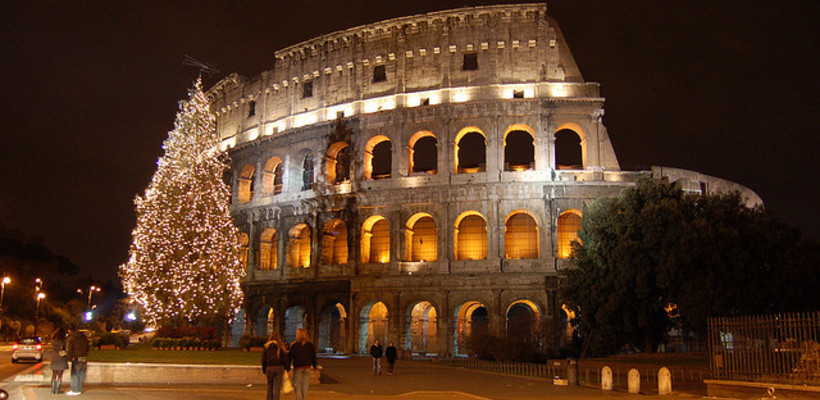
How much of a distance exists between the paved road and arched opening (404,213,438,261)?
13.5 m

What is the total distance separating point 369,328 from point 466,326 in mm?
4843

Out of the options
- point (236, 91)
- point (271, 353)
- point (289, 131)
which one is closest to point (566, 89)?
point (289, 131)

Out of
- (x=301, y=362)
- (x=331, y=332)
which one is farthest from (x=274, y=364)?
(x=331, y=332)

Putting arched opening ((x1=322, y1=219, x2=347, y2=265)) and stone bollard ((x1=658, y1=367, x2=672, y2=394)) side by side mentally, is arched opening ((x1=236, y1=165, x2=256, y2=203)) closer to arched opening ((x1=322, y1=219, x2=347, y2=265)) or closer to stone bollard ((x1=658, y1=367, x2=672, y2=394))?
arched opening ((x1=322, y1=219, x2=347, y2=265))

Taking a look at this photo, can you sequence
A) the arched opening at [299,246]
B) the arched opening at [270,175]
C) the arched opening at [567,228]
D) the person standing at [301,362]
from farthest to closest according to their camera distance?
the arched opening at [270,175]
the arched opening at [299,246]
the arched opening at [567,228]
the person standing at [301,362]

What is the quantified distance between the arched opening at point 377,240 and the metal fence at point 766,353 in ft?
65.5

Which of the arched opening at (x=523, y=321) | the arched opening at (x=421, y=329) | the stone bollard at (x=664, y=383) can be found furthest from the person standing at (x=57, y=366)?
the arched opening at (x=421, y=329)

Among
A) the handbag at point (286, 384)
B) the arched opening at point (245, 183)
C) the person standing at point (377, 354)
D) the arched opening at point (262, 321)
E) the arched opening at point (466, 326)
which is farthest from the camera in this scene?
the arched opening at point (245, 183)

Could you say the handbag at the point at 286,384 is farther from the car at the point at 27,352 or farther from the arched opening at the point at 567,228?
the arched opening at the point at 567,228

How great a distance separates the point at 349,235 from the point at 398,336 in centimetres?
554

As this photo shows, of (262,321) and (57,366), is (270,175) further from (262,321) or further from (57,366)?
(57,366)

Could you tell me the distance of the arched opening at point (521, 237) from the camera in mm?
31422

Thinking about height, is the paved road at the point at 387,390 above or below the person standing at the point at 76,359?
below

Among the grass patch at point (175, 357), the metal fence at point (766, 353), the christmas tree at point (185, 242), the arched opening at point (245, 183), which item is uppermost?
the arched opening at point (245, 183)
